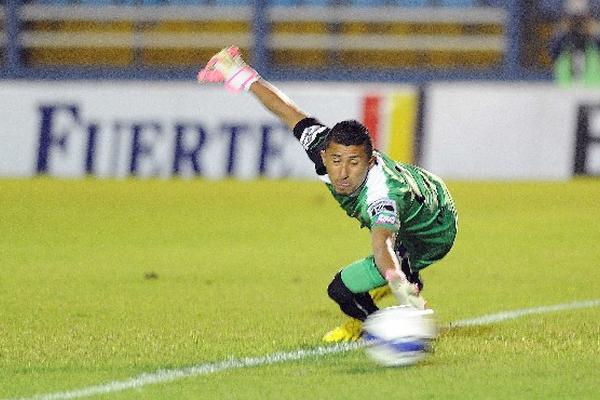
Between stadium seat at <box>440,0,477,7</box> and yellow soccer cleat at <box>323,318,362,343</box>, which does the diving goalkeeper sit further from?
stadium seat at <box>440,0,477,7</box>

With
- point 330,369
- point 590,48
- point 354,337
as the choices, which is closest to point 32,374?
point 330,369

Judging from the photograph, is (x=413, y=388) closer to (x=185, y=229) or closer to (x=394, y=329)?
(x=394, y=329)

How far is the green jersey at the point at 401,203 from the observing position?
700cm

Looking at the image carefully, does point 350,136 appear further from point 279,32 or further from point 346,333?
point 279,32

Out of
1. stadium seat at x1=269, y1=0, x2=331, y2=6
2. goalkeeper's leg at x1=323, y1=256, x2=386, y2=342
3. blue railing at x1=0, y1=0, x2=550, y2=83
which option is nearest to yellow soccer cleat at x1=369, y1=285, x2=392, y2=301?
goalkeeper's leg at x1=323, y1=256, x2=386, y2=342

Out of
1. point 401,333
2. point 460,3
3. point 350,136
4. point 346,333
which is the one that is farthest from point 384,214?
point 460,3

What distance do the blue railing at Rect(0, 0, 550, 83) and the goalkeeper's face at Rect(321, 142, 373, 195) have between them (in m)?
13.4

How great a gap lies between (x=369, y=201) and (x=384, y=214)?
0.50 ft

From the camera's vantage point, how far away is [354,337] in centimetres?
780

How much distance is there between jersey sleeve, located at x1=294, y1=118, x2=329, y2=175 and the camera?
25.6ft

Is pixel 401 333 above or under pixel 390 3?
under

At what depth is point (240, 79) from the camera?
8.41m

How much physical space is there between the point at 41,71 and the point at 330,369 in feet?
51.2

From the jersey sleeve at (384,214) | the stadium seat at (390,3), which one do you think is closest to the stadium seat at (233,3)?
the stadium seat at (390,3)
